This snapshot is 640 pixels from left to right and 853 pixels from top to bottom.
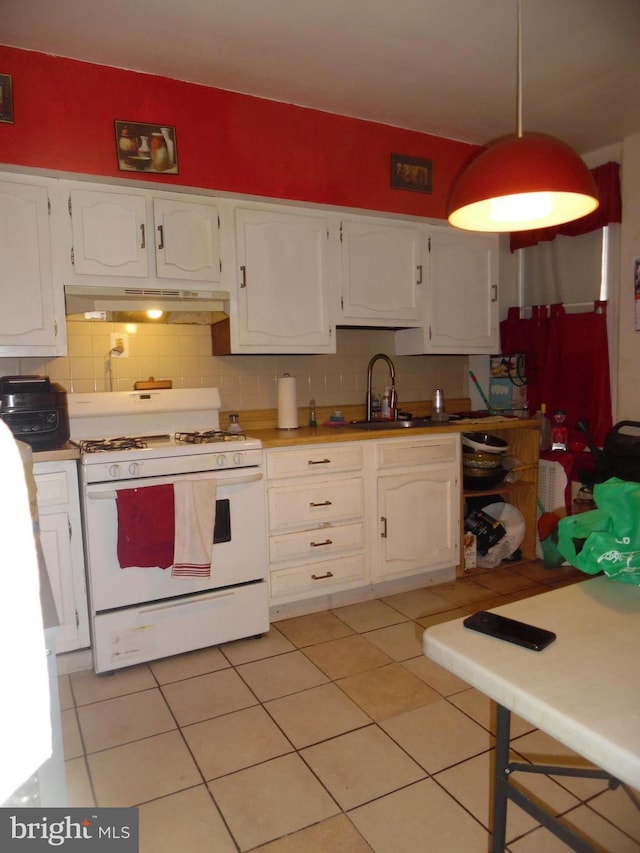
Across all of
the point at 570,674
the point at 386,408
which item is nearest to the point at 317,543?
the point at 386,408

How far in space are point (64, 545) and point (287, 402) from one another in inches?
52.2

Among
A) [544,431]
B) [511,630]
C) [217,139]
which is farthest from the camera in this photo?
[544,431]

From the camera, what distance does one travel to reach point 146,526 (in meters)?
2.23

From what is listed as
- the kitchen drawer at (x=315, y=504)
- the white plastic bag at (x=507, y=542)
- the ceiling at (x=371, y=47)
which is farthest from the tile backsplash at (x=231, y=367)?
the ceiling at (x=371, y=47)

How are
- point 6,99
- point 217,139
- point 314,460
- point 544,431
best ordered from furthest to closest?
point 544,431
point 314,460
point 217,139
point 6,99

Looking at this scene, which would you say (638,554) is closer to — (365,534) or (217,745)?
(217,745)

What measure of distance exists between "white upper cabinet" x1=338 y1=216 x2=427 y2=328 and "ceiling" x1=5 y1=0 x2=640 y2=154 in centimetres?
56

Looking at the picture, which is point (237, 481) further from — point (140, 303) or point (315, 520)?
point (140, 303)

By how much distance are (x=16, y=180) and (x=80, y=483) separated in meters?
1.27

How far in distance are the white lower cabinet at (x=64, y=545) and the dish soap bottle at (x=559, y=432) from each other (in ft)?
9.14

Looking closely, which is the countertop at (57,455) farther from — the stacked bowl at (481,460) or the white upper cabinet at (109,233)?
the stacked bowl at (481,460)

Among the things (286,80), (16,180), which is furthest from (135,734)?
(286,80)

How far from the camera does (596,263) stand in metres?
3.43

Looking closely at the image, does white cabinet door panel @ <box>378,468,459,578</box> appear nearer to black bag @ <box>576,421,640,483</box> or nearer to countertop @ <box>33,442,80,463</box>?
black bag @ <box>576,421,640,483</box>
